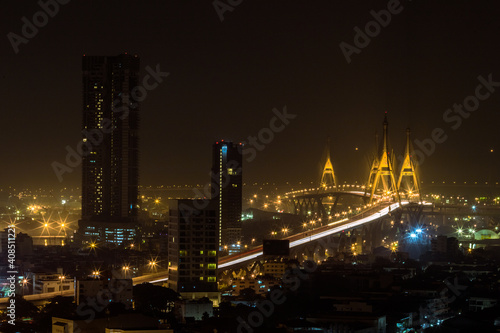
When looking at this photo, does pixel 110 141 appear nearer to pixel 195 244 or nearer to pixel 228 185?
pixel 228 185

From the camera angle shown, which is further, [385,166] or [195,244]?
[385,166]

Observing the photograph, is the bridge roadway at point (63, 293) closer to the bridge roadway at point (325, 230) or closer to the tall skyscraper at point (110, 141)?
the bridge roadway at point (325, 230)

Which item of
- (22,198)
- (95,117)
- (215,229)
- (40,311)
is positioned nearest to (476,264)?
(215,229)

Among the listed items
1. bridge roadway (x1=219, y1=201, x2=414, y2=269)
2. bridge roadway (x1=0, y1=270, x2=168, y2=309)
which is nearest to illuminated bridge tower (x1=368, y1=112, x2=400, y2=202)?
bridge roadway (x1=219, y1=201, x2=414, y2=269)

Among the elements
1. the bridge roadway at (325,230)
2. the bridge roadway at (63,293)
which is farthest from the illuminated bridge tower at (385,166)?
the bridge roadway at (63,293)

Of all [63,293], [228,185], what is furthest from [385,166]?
[63,293]

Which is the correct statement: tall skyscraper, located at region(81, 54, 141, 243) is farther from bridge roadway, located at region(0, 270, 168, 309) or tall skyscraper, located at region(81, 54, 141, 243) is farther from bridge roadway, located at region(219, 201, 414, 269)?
bridge roadway, located at region(0, 270, 168, 309)
